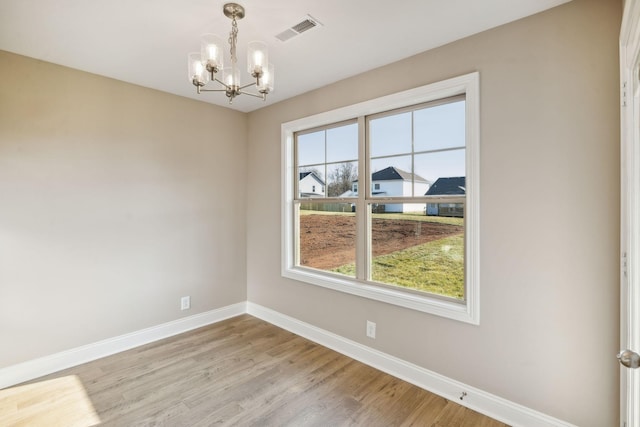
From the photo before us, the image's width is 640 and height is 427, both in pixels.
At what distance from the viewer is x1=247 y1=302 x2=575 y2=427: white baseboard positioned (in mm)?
1893

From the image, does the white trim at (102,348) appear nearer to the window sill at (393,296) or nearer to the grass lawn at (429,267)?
the window sill at (393,296)

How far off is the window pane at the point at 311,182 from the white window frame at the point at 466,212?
44 cm

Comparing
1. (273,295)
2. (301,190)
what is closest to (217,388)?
(273,295)

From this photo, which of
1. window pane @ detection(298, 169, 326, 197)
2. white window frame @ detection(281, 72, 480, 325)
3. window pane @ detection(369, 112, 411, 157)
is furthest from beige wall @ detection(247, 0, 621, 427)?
window pane @ detection(298, 169, 326, 197)

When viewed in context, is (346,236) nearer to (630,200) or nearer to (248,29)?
(248,29)

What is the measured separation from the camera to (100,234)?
278 centimetres

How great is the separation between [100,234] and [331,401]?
2.44m

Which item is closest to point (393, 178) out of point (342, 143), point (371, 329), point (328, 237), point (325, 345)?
point (342, 143)

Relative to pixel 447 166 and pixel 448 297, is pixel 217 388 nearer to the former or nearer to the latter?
pixel 448 297

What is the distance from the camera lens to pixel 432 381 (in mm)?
2275

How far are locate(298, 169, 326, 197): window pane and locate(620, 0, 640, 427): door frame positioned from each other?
2273 mm

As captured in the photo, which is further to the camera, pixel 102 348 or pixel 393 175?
pixel 102 348

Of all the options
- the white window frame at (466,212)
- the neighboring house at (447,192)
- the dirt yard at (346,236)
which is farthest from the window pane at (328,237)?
the neighboring house at (447,192)

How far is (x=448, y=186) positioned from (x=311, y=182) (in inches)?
58.9
